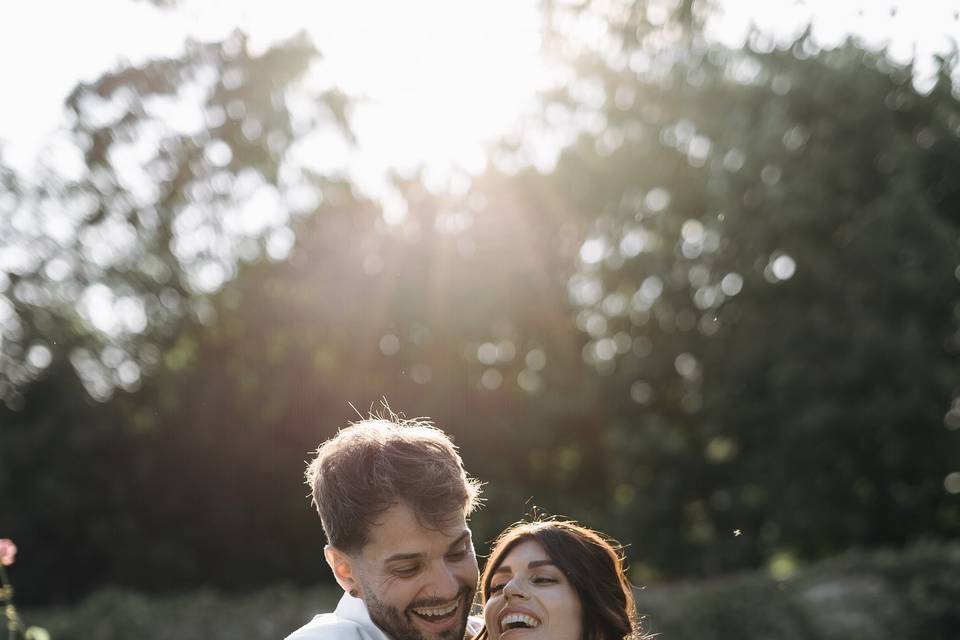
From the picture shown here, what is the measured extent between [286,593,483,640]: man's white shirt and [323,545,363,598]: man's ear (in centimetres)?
3

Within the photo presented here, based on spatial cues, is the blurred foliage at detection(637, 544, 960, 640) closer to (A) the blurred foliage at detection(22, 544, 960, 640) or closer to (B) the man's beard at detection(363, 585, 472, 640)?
(A) the blurred foliage at detection(22, 544, 960, 640)

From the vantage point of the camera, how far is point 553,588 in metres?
4.11

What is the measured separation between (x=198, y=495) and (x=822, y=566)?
1589 centimetres

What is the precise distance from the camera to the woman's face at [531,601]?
4.03m

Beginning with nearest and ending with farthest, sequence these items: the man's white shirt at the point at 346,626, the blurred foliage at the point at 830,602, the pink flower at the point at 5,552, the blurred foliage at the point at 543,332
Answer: the man's white shirt at the point at 346,626 < the pink flower at the point at 5,552 < the blurred foliage at the point at 830,602 < the blurred foliage at the point at 543,332

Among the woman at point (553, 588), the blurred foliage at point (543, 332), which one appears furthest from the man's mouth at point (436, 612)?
the blurred foliage at point (543, 332)

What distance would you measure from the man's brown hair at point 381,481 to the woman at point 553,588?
1.50 feet

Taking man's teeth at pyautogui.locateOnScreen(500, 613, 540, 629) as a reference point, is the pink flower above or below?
above

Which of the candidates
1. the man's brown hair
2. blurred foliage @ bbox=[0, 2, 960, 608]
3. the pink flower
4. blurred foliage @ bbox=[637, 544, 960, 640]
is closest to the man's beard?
the man's brown hair

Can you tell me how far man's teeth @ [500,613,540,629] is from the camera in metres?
4.02

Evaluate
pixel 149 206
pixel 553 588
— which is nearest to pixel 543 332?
pixel 149 206

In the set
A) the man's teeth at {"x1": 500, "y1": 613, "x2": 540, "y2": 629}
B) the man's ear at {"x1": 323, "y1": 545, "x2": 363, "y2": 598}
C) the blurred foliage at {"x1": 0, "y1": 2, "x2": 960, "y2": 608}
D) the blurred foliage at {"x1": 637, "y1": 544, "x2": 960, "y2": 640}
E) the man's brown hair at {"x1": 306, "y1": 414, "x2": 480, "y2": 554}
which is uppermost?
the blurred foliage at {"x1": 0, "y1": 2, "x2": 960, "y2": 608}

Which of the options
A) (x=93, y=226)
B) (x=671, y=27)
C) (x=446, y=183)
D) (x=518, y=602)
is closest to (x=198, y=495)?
(x=93, y=226)

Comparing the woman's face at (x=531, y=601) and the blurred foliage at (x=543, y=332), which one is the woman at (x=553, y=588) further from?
the blurred foliage at (x=543, y=332)
